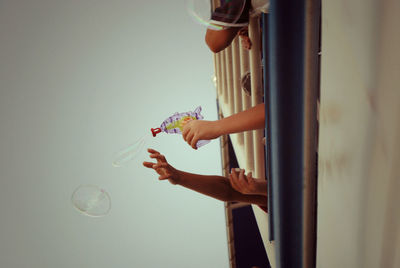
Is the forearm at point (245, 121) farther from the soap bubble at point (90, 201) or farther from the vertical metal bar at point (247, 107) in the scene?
the soap bubble at point (90, 201)

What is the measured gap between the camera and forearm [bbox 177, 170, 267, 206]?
79 cm

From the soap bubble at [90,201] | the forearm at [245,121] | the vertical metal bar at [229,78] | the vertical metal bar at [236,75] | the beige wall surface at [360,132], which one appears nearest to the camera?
the beige wall surface at [360,132]

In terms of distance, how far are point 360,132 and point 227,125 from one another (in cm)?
40

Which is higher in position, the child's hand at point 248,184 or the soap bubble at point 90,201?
the child's hand at point 248,184

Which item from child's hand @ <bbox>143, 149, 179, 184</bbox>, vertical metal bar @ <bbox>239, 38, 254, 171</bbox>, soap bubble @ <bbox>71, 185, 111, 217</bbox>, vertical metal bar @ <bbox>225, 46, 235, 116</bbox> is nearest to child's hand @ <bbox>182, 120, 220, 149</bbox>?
child's hand @ <bbox>143, 149, 179, 184</bbox>

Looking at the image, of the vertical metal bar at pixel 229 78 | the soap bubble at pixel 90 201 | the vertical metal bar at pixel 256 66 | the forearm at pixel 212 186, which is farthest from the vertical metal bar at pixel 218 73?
the soap bubble at pixel 90 201

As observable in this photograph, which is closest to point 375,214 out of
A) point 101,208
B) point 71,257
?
point 101,208

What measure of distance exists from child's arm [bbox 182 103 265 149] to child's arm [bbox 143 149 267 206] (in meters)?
0.12

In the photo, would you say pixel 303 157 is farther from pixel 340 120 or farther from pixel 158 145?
pixel 158 145

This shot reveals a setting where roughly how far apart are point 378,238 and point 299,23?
0.31 m

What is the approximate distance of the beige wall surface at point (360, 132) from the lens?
0.26m

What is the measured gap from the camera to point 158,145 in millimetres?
1799

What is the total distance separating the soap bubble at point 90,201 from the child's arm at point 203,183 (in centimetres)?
92

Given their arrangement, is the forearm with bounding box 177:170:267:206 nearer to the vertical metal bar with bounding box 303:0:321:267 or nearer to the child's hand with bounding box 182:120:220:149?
the child's hand with bounding box 182:120:220:149
